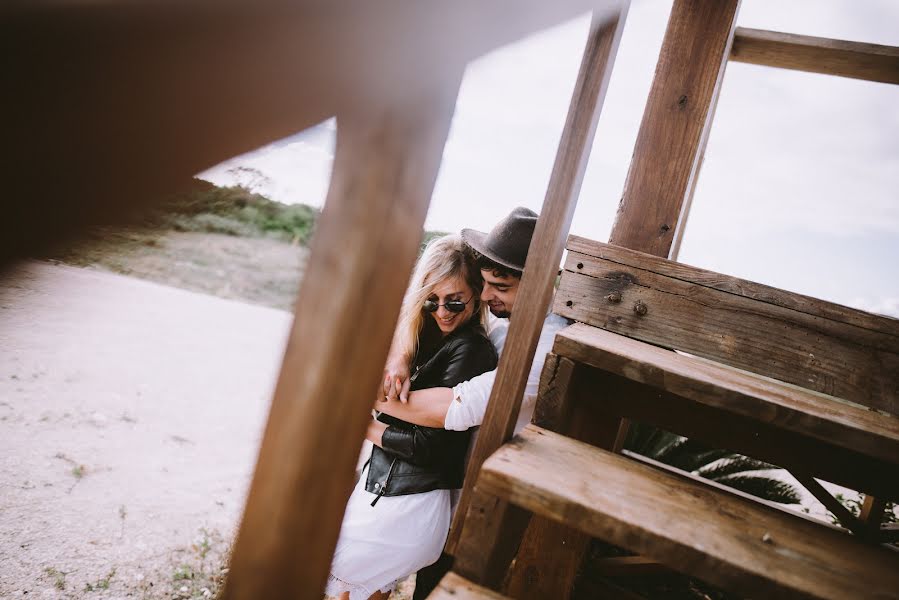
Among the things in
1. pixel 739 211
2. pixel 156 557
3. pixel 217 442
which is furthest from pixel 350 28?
pixel 739 211

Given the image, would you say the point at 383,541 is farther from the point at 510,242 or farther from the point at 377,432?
the point at 510,242

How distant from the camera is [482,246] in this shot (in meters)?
2.30

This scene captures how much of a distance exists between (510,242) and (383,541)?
138cm

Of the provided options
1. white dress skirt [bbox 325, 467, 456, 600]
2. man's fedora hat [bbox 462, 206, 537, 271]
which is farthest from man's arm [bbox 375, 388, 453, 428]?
man's fedora hat [bbox 462, 206, 537, 271]

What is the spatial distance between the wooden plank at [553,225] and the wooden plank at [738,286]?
20.0 inches

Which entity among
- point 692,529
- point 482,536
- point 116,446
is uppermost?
point 692,529

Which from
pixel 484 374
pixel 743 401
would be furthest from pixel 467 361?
pixel 743 401

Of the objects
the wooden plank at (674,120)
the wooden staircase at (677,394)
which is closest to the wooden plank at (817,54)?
the wooden staircase at (677,394)

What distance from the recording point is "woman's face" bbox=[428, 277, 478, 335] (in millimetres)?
2355

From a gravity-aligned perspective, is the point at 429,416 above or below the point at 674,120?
below

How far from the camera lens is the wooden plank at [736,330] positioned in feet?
4.28

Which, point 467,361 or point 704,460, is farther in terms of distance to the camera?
point 704,460

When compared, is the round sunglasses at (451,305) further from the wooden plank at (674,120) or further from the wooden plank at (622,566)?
the wooden plank at (622,566)

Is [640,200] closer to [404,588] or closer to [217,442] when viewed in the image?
[404,588]
